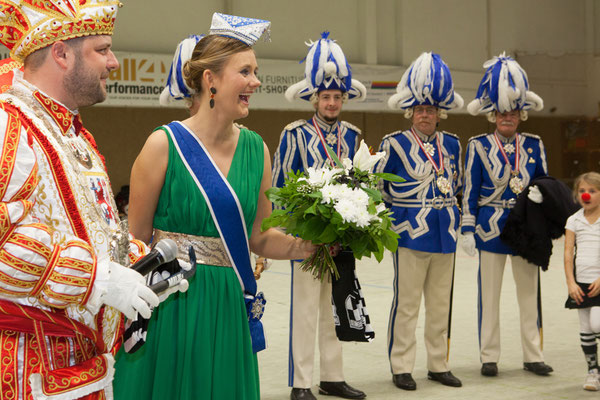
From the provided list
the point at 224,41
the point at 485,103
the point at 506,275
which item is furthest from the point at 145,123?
the point at 224,41

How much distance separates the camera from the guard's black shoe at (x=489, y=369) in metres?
5.50

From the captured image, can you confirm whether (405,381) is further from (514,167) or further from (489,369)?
(514,167)

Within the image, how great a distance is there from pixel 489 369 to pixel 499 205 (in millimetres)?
1152

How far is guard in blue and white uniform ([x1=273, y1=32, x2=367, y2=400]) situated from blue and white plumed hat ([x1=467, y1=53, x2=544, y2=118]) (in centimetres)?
118

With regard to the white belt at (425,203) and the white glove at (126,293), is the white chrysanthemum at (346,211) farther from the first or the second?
the white belt at (425,203)

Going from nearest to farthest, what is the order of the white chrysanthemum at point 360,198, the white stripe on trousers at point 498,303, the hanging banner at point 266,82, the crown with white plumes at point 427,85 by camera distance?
the white chrysanthemum at point 360,198 < the crown with white plumes at point 427,85 < the white stripe on trousers at point 498,303 < the hanging banner at point 266,82

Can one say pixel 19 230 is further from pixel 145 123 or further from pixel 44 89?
pixel 145 123

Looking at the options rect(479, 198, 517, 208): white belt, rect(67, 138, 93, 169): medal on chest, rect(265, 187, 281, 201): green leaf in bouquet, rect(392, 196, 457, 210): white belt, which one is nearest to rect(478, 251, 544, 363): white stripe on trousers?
rect(479, 198, 517, 208): white belt

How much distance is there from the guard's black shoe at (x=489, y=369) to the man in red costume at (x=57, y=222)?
3940 mm

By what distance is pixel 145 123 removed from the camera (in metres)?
14.4

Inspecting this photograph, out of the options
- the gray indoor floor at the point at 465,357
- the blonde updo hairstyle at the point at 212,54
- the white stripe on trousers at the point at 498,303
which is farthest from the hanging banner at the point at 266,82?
the blonde updo hairstyle at the point at 212,54

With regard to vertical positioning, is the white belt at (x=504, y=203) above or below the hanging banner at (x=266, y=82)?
below

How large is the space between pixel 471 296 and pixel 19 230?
7291mm

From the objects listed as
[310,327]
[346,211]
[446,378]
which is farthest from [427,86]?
[346,211]
